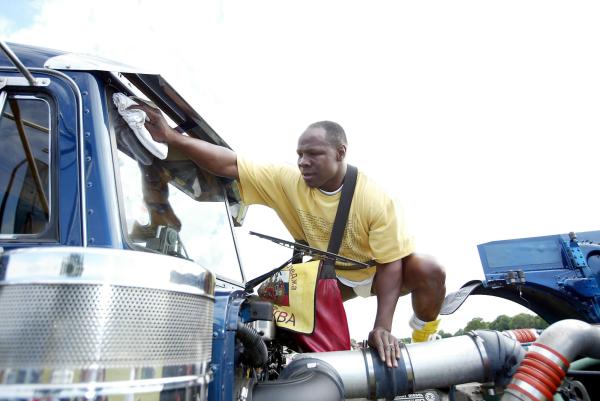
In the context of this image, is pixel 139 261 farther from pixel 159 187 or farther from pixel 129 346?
pixel 159 187

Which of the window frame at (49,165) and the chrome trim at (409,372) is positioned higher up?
the window frame at (49,165)

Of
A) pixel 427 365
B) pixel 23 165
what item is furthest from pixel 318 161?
pixel 23 165

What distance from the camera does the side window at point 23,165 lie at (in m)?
1.49

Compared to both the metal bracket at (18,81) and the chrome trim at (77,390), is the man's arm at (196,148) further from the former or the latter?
the chrome trim at (77,390)

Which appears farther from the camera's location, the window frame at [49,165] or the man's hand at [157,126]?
the man's hand at [157,126]

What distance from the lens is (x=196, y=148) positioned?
2.20 metres

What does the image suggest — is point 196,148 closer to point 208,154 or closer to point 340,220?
point 208,154

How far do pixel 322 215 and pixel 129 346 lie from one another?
5.81ft

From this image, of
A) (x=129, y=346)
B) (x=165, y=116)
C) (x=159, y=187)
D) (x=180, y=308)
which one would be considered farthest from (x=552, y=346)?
(x=165, y=116)

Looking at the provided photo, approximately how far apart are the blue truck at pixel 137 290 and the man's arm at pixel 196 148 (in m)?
0.09

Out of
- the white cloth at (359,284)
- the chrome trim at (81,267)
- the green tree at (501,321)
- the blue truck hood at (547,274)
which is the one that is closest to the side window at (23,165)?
the chrome trim at (81,267)

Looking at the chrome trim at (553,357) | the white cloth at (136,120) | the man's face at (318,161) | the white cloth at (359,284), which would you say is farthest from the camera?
the white cloth at (359,284)

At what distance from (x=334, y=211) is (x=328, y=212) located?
4 cm

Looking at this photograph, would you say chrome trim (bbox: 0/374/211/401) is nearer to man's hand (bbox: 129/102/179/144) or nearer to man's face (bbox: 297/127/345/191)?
man's hand (bbox: 129/102/179/144)
